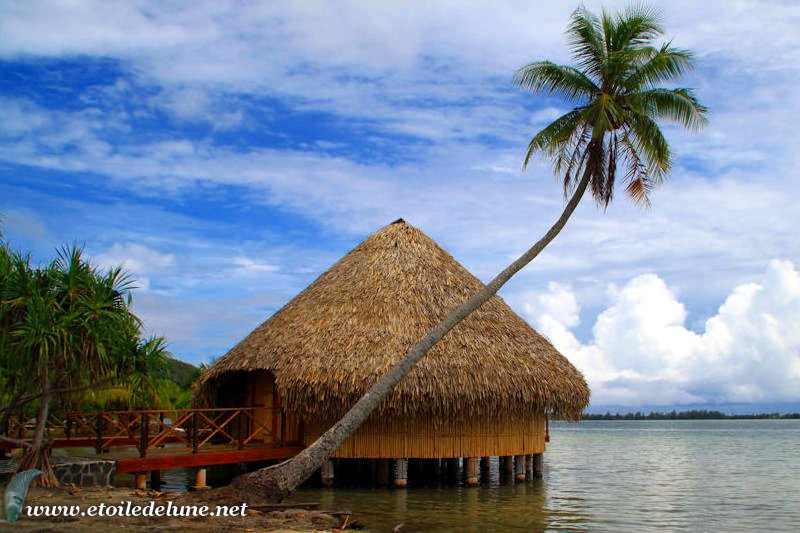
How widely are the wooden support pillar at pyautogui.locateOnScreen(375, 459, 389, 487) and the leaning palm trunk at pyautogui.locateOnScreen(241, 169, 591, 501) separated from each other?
386cm

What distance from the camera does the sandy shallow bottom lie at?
10.1 meters

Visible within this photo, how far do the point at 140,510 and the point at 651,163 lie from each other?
1146 cm

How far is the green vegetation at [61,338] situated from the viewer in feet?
40.9

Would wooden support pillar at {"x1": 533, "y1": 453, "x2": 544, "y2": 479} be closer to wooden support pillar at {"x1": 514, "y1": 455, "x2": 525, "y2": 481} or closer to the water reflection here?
the water reflection

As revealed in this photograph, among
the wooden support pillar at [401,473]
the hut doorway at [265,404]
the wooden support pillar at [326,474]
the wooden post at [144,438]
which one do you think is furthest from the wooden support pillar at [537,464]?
the wooden post at [144,438]

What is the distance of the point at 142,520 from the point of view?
1089 centimetres

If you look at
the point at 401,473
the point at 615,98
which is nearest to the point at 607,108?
the point at 615,98

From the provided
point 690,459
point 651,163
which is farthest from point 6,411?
point 690,459

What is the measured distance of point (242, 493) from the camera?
12.8 metres

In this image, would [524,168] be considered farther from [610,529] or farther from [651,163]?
[610,529]

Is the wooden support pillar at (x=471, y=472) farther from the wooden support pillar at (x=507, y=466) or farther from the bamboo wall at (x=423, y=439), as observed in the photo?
the wooden support pillar at (x=507, y=466)

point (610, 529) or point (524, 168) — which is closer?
point (610, 529)

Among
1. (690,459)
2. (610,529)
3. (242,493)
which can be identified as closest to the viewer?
(242,493)

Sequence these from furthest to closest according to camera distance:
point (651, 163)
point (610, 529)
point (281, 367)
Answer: point (281, 367) → point (651, 163) → point (610, 529)
